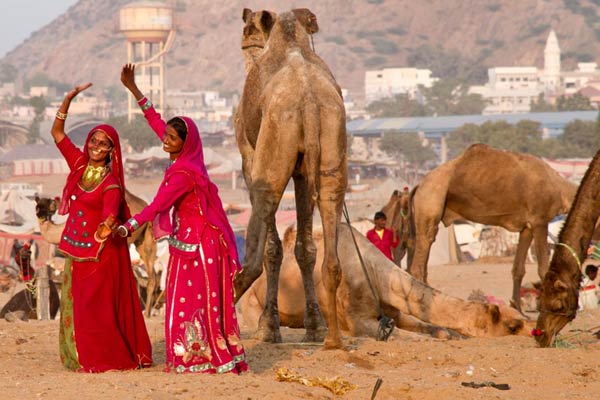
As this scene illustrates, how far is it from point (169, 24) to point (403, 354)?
177m

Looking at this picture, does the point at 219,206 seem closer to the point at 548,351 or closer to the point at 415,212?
the point at 548,351

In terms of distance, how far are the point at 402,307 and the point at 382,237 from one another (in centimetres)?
541

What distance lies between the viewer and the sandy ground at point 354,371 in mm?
6637

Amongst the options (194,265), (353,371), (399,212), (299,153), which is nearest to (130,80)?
(299,153)

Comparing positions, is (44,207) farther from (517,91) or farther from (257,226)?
(517,91)

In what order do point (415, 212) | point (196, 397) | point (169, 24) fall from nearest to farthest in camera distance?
point (196, 397) → point (415, 212) → point (169, 24)

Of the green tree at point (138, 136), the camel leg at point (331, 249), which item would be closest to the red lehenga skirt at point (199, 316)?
the camel leg at point (331, 249)

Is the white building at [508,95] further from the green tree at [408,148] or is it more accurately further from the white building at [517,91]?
the green tree at [408,148]

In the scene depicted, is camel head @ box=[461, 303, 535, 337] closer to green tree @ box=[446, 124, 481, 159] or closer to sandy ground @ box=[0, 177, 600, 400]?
sandy ground @ box=[0, 177, 600, 400]

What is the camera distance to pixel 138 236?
16.2 metres

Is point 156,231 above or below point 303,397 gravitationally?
above

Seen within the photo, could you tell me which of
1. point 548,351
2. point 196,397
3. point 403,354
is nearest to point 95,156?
point 196,397

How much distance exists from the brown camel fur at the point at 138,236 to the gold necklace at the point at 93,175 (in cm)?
667

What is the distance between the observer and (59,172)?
108188mm
